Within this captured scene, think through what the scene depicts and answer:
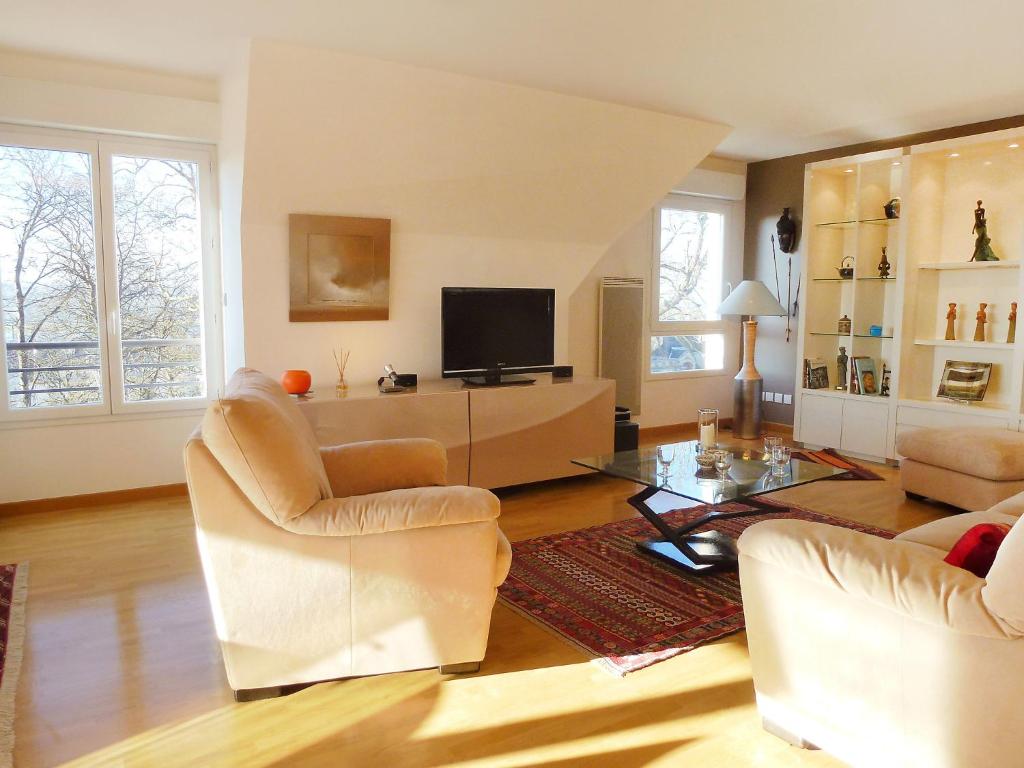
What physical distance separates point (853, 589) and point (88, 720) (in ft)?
7.03

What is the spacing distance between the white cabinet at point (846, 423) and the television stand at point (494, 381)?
248 centimetres

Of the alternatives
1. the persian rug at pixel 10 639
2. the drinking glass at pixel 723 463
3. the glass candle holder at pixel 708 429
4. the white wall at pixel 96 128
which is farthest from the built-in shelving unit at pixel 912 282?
the persian rug at pixel 10 639

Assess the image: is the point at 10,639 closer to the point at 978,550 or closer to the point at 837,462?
the point at 978,550

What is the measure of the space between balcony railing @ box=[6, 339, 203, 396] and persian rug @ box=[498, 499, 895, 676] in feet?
8.11

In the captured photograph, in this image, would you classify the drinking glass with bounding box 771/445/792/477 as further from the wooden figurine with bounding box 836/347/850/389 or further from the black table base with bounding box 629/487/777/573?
the wooden figurine with bounding box 836/347/850/389

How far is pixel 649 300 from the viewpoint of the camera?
6.57 m

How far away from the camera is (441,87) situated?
4176 mm

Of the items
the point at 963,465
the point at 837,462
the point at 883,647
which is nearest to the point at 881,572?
the point at 883,647

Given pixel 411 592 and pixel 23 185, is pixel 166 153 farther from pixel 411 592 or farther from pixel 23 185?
pixel 411 592

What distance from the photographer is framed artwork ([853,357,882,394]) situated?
5.87m

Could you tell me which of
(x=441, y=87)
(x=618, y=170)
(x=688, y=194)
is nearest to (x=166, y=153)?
(x=441, y=87)

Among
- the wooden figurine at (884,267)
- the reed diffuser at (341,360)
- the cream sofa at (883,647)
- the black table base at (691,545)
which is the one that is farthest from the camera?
the wooden figurine at (884,267)

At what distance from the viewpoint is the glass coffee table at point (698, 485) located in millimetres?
3273

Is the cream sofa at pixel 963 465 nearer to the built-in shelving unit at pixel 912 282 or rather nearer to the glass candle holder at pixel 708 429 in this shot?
the built-in shelving unit at pixel 912 282
